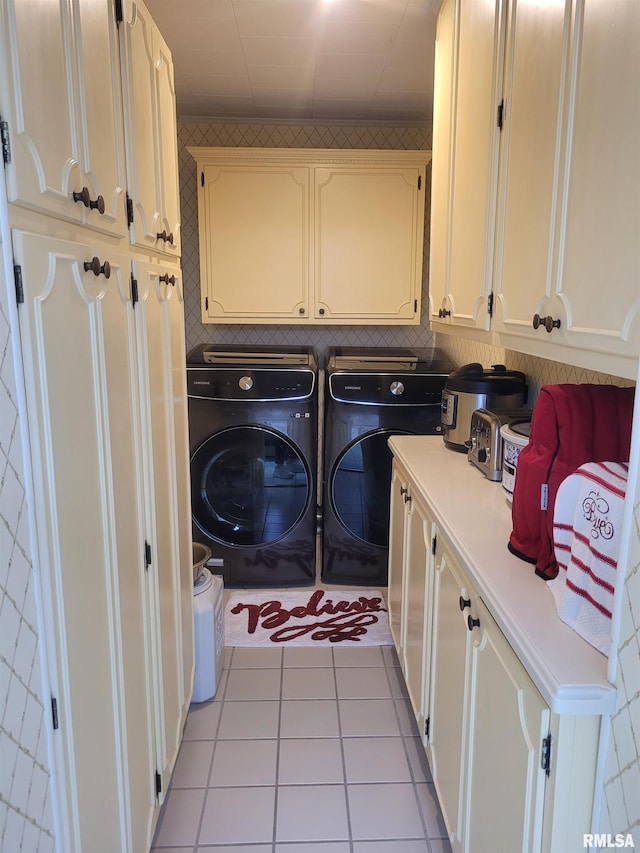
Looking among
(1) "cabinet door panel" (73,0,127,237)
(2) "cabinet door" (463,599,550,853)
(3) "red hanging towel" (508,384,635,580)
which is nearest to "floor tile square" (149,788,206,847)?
(2) "cabinet door" (463,599,550,853)

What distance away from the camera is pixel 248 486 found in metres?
3.09

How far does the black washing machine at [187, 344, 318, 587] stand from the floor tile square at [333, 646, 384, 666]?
0.62 m

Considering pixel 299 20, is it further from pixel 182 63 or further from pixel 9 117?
pixel 9 117

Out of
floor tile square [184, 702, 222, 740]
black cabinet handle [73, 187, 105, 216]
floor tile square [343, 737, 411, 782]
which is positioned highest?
black cabinet handle [73, 187, 105, 216]

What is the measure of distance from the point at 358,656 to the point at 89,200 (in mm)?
2085

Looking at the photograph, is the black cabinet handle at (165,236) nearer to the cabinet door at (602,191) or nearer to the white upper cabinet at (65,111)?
the white upper cabinet at (65,111)

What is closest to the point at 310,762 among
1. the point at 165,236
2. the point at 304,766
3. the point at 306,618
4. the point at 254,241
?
the point at 304,766

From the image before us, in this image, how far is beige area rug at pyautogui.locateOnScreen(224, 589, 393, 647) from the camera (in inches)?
106

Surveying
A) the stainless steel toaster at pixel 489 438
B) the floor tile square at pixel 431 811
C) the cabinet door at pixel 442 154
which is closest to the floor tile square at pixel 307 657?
the floor tile square at pixel 431 811

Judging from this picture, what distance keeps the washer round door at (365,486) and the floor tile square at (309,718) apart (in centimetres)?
98

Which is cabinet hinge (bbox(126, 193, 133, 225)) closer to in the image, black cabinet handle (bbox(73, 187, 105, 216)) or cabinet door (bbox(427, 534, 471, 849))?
black cabinet handle (bbox(73, 187, 105, 216))

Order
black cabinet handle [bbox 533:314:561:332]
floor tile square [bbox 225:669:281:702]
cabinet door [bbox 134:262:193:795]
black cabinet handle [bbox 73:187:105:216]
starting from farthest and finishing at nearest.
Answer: floor tile square [bbox 225:669:281:702], cabinet door [bbox 134:262:193:795], black cabinet handle [bbox 533:314:561:332], black cabinet handle [bbox 73:187:105:216]

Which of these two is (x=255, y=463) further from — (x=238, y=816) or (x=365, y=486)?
(x=238, y=816)

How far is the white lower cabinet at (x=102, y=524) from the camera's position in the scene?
3.08 ft
